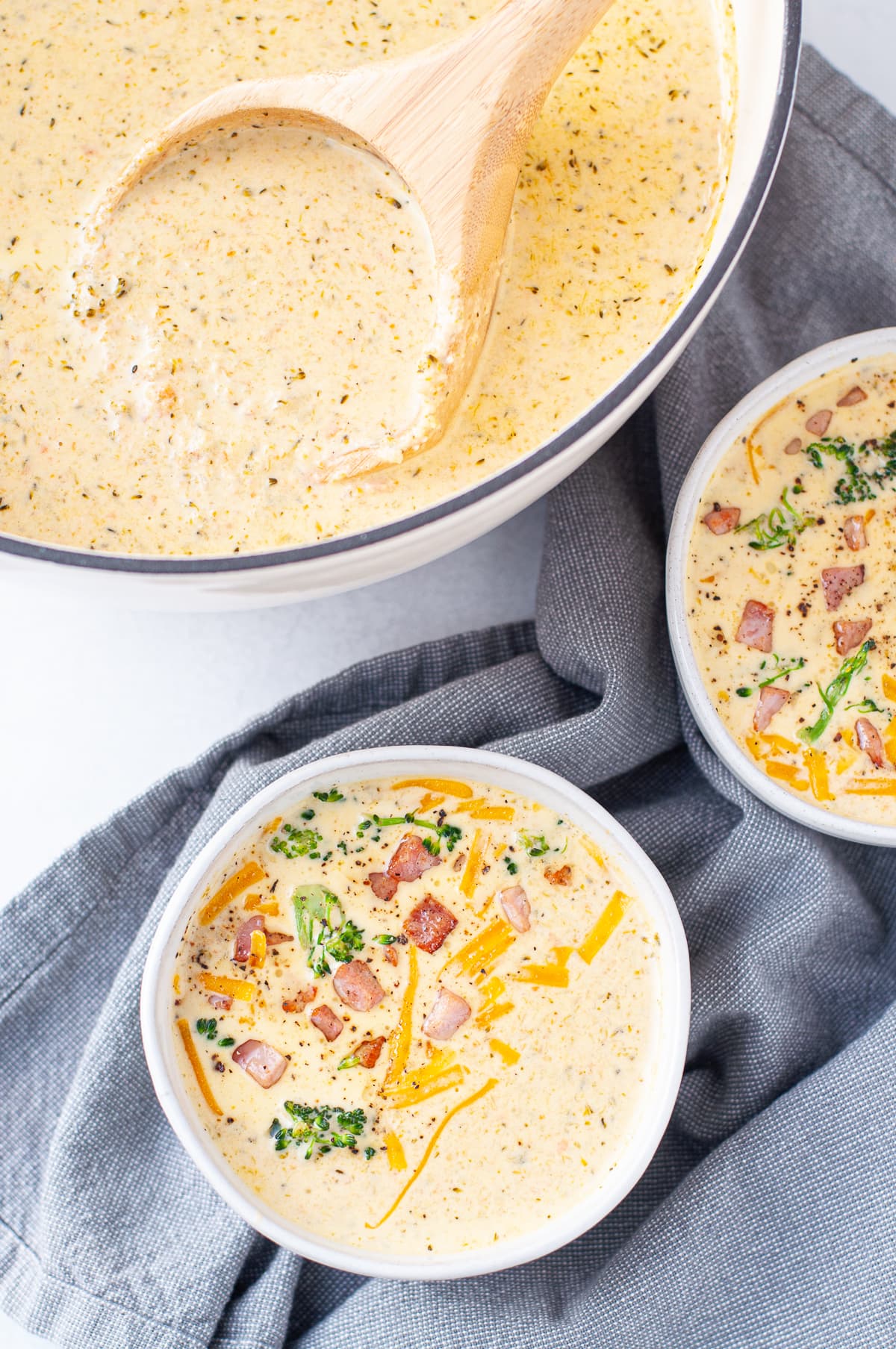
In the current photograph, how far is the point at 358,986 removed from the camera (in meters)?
1.28

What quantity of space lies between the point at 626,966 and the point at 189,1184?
51cm

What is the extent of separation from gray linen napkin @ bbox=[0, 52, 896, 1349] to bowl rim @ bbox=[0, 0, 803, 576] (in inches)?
15.0

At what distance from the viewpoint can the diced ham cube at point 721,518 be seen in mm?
1325

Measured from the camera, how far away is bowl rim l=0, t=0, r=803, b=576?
95 centimetres

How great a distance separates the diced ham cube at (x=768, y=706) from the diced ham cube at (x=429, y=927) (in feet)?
1.18

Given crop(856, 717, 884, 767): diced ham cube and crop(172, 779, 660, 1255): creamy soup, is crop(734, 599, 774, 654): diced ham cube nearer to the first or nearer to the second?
crop(856, 717, 884, 767): diced ham cube

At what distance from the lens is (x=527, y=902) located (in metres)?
1.29

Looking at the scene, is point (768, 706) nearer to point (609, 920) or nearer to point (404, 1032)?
point (609, 920)

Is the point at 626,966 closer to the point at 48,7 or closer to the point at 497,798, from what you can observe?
the point at 497,798

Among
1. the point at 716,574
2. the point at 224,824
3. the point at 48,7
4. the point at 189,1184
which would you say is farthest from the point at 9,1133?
the point at 48,7

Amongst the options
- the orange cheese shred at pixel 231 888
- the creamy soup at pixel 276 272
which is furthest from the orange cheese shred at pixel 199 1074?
the creamy soup at pixel 276 272

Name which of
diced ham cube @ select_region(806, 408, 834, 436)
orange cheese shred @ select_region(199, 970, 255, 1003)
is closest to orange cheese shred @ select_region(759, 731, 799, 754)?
diced ham cube @ select_region(806, 408, 834, 436)

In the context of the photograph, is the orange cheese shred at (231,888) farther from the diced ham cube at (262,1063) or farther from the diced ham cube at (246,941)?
the diced ham cube at (262,1063)

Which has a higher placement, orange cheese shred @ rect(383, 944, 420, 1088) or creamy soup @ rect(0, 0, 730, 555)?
creamy soup @ rect(0, 0, 730, 555)
